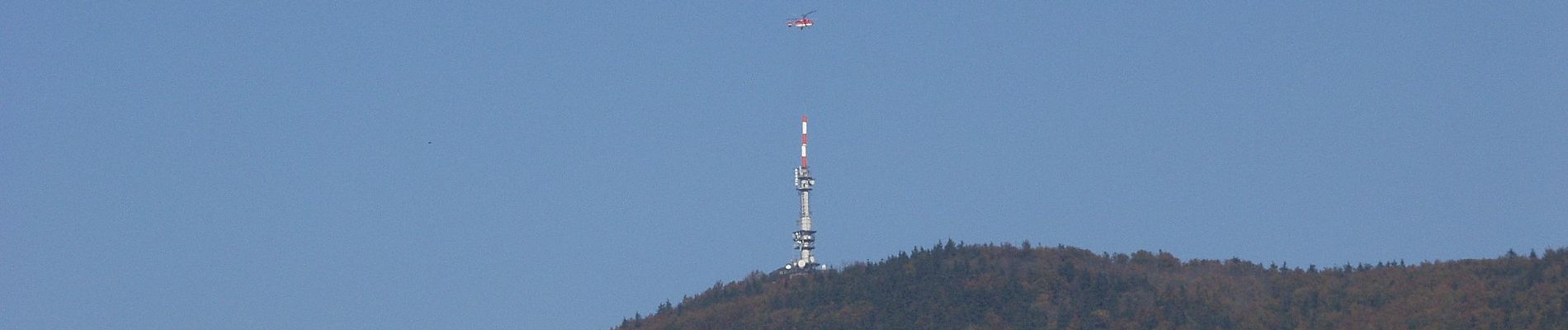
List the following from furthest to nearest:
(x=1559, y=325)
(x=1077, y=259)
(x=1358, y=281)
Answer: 1. (x=1077, y=259)
2. (x=1358, y=281)
3. (x=1559, y=325)

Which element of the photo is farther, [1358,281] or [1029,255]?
[1029,255]

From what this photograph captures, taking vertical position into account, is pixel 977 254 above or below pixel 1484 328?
above

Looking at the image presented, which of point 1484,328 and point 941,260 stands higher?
point 941,260

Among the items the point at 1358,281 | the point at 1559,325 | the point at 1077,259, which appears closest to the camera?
the point at 1559,325

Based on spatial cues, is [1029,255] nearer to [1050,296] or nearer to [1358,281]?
[1050,296]

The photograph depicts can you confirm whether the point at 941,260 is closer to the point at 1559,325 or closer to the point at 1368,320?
the point at 1368,320

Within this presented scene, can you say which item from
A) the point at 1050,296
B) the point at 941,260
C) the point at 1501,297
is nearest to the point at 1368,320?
the point at 1501,297
